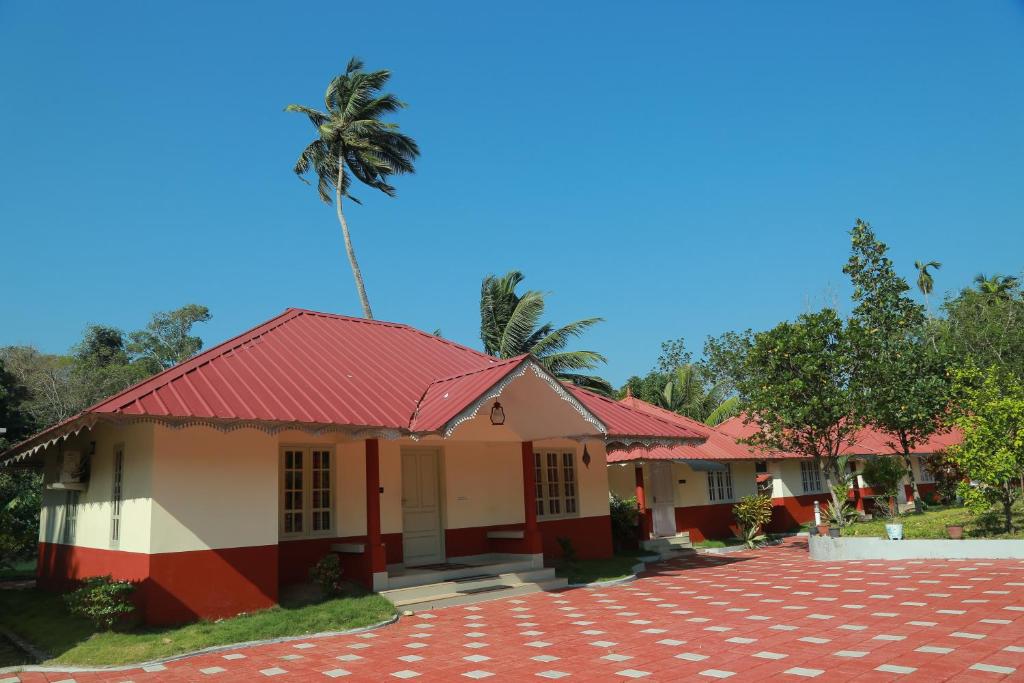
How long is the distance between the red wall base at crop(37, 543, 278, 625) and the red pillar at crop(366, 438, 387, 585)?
5.03 ft

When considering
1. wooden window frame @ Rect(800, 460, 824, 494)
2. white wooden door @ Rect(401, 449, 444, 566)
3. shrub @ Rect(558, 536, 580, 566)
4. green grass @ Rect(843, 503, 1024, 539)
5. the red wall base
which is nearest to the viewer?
the red wall base

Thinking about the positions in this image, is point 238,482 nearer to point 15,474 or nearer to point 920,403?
point 15,474

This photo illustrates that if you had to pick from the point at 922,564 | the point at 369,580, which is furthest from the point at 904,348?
the point at 369,580

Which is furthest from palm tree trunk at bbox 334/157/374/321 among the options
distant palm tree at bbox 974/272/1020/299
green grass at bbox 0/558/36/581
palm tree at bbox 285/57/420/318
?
distant palm tree at bbox 974/272/1020/299

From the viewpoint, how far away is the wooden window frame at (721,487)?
2217 centimetres

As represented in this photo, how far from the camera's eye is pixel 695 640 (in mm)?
8164

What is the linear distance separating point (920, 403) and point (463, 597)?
1557cm

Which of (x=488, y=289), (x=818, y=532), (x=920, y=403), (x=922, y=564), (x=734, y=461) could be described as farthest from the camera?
(x=488, y=289)

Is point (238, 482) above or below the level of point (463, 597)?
above

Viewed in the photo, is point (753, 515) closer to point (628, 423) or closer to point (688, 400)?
point (628, 423)

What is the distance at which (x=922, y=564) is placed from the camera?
13.6 m

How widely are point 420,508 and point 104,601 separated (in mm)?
5701

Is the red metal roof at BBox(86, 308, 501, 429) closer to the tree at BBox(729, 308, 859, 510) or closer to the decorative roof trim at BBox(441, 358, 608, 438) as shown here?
the decorative roof trim at BBox(441, 358, 608, 438)

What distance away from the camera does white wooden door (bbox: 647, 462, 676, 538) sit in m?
20.4
